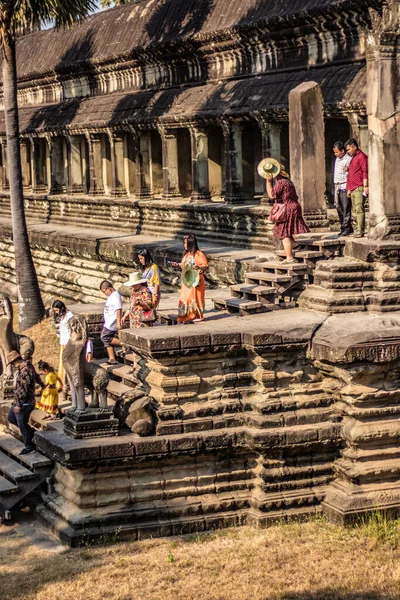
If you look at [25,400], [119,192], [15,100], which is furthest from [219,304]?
[119,192]

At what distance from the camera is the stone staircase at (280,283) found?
1309cm

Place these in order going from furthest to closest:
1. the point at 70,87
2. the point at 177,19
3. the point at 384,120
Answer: the point at 70,87 → the point at 177,19 → the point at 384,120

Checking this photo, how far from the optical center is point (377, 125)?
12680 mm

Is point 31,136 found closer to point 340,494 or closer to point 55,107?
point 55,107

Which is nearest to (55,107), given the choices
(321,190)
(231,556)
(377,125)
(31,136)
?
(31,136)

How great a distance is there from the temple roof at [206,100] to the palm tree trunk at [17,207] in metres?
3.78

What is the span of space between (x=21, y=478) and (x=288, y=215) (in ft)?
14.3

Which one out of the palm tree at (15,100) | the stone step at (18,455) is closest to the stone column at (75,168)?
the palm tree at (15,100)

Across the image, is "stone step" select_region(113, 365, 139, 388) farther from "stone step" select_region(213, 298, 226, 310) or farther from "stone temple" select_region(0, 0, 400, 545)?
"stone step" select_region(213, 298, 226, 310)

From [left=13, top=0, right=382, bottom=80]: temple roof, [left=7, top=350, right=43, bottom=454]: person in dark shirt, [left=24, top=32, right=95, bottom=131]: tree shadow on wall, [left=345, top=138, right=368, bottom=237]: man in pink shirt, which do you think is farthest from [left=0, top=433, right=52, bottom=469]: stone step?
[left=24, top=32, right=95, bottom=131]: tree shadow on wall

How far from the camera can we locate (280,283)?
1338 cm

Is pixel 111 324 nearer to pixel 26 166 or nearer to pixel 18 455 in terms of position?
pixel 18 455

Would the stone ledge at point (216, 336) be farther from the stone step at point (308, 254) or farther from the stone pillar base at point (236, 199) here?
the stone pillar base at point (236, 199)

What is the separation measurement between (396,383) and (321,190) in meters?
4.53
